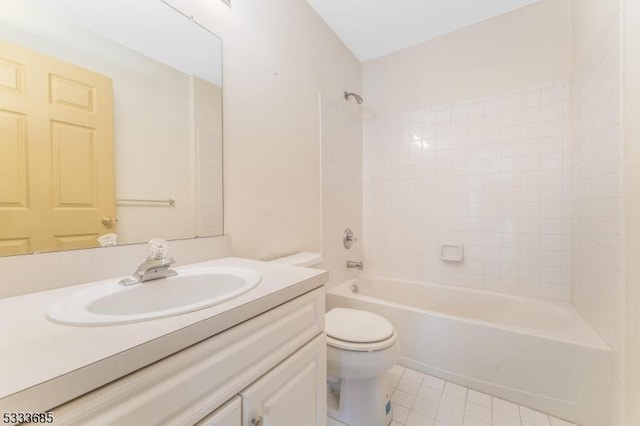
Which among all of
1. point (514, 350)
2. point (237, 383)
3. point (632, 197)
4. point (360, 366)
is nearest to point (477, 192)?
point (632, 197)

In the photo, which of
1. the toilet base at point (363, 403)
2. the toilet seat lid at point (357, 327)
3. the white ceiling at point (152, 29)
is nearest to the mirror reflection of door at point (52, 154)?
the white ceiling at point (152, 29)

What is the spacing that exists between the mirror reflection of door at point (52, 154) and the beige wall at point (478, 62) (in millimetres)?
2116

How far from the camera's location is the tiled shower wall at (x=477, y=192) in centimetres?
178

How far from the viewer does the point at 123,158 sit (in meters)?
0.93

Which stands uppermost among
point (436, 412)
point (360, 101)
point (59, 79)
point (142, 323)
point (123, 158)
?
point (360, 101)

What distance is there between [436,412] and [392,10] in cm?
245

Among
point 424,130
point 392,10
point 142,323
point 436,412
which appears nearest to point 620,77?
point 424,130

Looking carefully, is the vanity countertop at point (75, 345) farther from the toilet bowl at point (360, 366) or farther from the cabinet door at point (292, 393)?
the toilet bowl at point (360, 366)

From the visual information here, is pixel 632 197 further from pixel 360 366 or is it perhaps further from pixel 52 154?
pixel 52 154

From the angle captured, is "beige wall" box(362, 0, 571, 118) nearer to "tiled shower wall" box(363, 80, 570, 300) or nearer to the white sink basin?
"tiled shower wall" box(363, 80, 570, 300)

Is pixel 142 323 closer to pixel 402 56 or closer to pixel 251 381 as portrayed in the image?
pixel 251 381

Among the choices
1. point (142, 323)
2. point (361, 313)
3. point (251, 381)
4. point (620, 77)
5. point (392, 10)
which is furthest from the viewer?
point (392, 10)

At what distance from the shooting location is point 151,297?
0.82 m

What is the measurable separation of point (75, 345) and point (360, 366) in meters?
1.03
